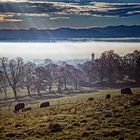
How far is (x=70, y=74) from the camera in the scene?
496ft

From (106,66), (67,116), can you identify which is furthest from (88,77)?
(67,116)

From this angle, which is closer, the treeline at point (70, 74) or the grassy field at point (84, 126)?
the grassy field at point (84, 126)

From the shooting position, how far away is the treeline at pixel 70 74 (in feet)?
406

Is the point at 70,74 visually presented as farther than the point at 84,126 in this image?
Yes

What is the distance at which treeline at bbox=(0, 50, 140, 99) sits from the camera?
123875 millimetres

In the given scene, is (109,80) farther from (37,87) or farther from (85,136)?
(85,136)

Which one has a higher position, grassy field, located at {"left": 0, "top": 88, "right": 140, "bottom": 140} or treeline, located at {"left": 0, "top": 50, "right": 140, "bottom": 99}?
treeline, located at {"left": 0, "top": 50, "right": 140, "bottom": 99}

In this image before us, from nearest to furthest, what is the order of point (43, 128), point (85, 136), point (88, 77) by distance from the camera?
1. point (85, 136)
2. point (43, 128)
3. point (88, 77)

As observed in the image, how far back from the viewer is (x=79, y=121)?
106ft

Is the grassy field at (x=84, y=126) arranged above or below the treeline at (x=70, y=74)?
below

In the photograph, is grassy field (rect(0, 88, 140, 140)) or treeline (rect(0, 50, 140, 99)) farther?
treeline (rect(0, 50, 140, 99))

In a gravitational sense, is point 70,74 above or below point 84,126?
above

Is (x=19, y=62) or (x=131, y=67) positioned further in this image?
(x=131, y=67)

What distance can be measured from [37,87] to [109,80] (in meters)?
31.9
